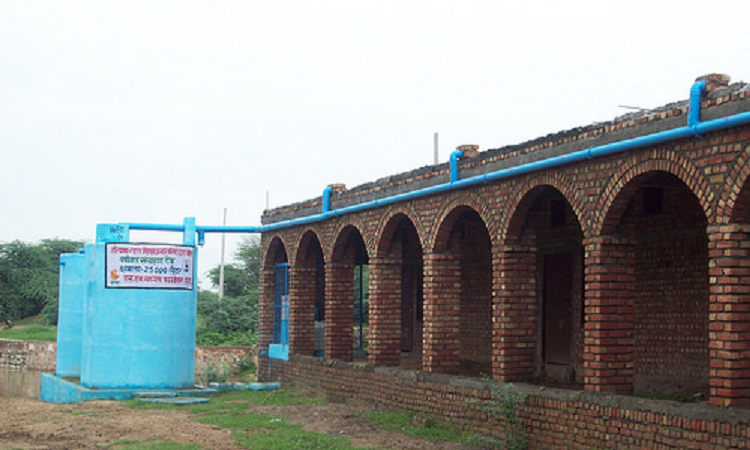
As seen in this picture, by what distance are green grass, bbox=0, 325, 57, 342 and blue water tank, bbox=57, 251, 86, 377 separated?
16.1m

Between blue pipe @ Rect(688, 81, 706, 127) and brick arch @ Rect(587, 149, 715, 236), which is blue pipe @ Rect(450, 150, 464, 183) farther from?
blue pipe @ Rect(688, 81, 706, 127)

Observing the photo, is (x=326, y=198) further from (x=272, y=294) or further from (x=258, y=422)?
(x=258, y=422)

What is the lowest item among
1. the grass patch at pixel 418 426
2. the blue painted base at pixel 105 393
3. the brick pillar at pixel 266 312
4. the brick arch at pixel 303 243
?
Answer: the blue painted base at pixel 105 393

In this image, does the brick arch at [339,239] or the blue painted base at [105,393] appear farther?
the blue painted base at [105,393]

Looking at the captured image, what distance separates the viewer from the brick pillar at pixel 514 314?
37.4ft

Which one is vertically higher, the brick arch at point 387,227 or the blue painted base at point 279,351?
the brick arch at point 387,227

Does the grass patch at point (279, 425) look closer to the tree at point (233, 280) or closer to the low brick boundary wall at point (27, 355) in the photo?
the low brick boundary wall at point (27, 355)

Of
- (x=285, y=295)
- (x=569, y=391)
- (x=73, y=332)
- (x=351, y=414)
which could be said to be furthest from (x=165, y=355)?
(x=569, y=391)

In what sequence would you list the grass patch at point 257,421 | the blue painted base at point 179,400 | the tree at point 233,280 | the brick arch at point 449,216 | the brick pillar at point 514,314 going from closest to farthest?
the grass patch at point 257,421 → the brick pillar at point 514,314 → the brick arch at point 449,216 → the blue painted base at point 179,400 → the tree at point 233,280

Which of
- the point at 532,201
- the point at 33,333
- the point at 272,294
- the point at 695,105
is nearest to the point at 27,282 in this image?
the point at 33,333

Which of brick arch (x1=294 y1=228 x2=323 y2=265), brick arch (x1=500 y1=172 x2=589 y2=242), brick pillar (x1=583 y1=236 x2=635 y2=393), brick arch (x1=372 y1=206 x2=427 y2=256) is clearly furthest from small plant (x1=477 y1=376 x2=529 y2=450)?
brick arch (x1=294 y1=228 x2=323 y2=265)

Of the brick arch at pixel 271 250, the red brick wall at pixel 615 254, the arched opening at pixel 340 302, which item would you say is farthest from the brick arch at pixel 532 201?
the brick arch at pixel 271 250

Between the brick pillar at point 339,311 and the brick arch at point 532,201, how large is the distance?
18.9 ft

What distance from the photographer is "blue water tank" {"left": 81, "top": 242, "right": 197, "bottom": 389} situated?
1788 cm
